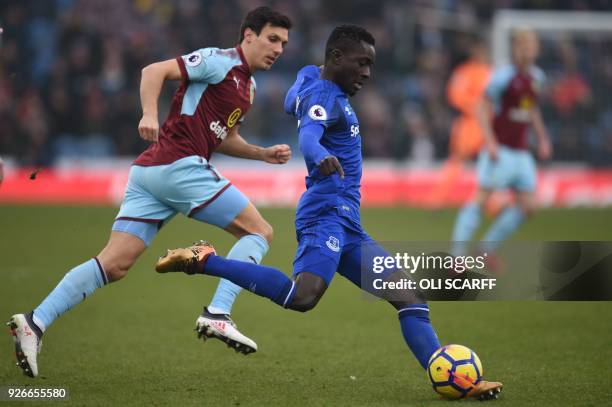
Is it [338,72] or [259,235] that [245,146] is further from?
[338,72]

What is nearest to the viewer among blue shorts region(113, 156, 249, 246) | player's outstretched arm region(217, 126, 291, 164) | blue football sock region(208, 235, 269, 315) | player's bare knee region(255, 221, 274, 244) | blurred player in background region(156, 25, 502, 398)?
blurred player in background region(156, 25, 502, 398)

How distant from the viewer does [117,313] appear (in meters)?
8.61

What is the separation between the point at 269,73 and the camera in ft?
68.8

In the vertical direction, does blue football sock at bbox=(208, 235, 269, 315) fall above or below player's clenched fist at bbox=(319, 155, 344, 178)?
below

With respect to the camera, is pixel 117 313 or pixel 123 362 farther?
pixel 117 313

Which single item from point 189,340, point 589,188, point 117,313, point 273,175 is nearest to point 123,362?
point 189,340

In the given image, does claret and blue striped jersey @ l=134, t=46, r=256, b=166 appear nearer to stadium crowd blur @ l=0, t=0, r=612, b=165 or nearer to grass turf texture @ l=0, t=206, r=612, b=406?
grass turf texture @ l=0, t=206, r=612, b=406

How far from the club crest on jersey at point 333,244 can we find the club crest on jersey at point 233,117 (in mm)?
1250

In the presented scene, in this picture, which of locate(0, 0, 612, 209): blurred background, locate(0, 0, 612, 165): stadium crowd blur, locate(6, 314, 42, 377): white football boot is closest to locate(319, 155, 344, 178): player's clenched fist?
locate(6, 314, 42, 377): white football boot

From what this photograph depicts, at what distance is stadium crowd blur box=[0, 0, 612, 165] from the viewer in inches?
765

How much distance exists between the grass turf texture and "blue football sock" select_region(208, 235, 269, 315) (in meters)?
0.47

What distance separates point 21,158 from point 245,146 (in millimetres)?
13558

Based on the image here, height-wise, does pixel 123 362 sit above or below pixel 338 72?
below

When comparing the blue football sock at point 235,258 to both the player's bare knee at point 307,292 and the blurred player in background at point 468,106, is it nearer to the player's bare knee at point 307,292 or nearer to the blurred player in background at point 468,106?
the player's bare knee at point 307,292
